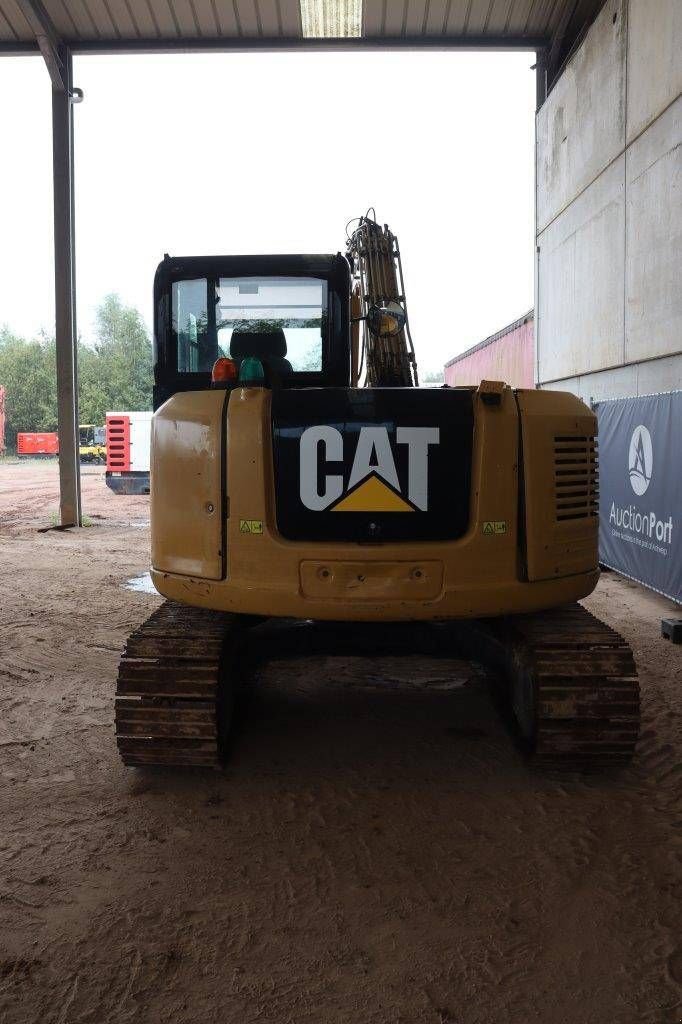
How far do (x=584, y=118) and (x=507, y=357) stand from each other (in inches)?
521

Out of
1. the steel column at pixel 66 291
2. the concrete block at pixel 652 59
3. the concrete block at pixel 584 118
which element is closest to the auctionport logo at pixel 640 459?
the concrete block at pixel 652 59

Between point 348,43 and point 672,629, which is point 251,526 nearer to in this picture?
point 672,629

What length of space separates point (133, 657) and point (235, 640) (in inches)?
25.0

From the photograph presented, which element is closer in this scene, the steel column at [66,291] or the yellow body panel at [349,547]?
the yellow body panel at [349,547]

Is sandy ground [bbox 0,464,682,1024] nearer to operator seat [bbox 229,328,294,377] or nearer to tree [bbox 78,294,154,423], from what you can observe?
operator seat [bbox 229,328,294,377]

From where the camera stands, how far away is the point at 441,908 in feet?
9.87

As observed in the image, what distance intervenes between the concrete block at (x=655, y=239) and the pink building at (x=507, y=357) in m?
8.43

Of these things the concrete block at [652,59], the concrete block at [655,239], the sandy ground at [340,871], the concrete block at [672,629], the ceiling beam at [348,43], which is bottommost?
the sandy ground at [340,871]

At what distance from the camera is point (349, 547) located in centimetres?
387

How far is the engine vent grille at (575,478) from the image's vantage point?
4.07 meters

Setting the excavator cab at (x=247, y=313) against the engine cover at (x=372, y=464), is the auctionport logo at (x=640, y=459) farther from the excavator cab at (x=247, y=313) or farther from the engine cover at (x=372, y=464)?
the engine cover at (x=372, y=464)

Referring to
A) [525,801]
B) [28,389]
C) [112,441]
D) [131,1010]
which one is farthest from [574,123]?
[28,389]

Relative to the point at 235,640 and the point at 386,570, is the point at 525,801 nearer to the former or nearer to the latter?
the point at 386,570

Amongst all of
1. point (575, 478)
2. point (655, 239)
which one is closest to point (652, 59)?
point (655, 239)
